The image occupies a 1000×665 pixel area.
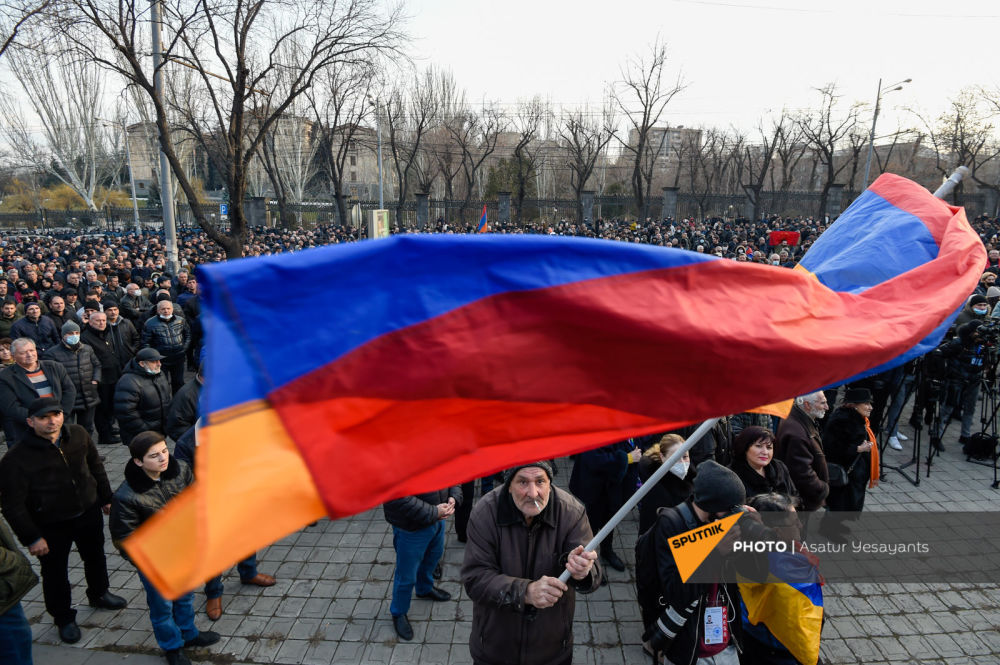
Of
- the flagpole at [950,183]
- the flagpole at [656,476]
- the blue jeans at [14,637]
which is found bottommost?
the blue jeans at [14,637]

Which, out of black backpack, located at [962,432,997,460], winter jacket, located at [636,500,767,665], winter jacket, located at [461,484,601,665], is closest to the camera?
winter jacket, located at [461,484,601,665]

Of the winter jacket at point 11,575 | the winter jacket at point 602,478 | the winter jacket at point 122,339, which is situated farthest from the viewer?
the winter jacket at point 122,339

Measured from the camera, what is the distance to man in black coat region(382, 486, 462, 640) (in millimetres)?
4145

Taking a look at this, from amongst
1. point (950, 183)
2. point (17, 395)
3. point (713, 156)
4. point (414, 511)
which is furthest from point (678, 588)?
point (713, 156)

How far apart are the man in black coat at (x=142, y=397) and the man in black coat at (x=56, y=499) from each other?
1.67 meters

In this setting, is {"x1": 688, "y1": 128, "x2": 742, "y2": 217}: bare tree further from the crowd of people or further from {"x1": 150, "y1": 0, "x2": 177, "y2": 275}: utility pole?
the crowd of people

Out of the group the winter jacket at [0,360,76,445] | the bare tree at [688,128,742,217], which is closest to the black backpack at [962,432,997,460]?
the winter jacket at [0,360,76,445]

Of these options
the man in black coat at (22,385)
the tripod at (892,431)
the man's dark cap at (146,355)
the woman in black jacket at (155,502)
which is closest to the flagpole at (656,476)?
the woman in black jacket at (155,502)

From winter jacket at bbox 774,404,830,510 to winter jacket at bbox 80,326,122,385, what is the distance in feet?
→ 27.1

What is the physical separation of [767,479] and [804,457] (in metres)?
0.67

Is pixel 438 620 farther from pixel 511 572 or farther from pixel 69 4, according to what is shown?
pixel 69 4

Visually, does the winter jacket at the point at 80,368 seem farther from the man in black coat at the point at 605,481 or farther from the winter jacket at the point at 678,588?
Result: the winter jacket at the point at 678,588

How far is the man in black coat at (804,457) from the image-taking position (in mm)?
4727

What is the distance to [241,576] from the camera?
4.93 metres
